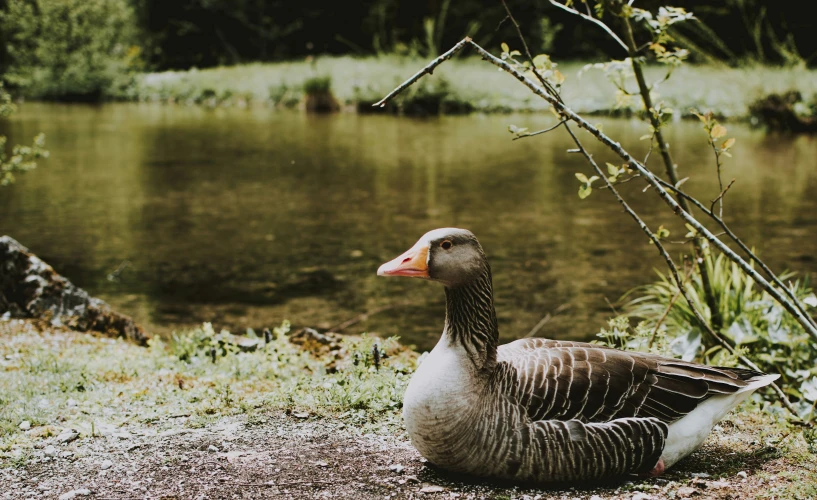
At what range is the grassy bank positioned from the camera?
12.5ft

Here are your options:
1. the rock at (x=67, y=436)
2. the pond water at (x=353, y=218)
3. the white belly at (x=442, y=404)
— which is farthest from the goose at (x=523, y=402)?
the pond water at (x=353, y=218)

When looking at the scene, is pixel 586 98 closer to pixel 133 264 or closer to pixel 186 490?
pixel 133 264

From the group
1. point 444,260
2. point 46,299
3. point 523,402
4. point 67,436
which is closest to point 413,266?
point 444,260

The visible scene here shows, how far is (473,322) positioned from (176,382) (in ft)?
8.25

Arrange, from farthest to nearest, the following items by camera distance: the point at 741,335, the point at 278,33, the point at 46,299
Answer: the point at 278,33 < the point at 46,299 < the point at 741,335

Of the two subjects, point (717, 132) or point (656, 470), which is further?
point (717, 132)

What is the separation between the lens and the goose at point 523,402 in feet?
12.4

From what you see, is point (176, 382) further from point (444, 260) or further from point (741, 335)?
point (741, 335)

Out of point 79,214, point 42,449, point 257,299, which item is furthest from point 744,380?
point 79,214

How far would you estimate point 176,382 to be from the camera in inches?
216

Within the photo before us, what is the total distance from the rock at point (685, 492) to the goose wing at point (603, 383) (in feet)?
1.07

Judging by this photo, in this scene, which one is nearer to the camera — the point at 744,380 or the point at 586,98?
the point at 744,380

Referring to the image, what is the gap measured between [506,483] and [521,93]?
23.5 meters

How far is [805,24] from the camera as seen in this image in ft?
99.8
